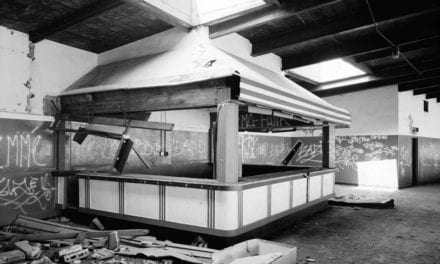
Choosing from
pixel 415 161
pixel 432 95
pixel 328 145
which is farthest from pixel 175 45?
pixel 432 95

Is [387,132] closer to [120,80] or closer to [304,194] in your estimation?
[304,194]

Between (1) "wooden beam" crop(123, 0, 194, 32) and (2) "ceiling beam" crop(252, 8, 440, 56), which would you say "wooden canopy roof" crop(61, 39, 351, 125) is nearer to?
(1) "wooden beam" crop(123, 0, 194, 32)

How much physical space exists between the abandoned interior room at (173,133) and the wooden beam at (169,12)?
0.04 m

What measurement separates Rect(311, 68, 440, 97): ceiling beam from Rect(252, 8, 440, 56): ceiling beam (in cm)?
490

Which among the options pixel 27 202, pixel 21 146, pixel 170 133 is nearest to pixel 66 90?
pixel 21 146

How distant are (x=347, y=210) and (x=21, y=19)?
28.5 feet

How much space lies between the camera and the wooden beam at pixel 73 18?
5707mm

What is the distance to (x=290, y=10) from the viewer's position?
21.0 feet

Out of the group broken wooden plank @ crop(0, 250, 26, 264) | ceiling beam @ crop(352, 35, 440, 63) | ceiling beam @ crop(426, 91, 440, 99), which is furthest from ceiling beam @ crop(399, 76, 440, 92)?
broken wooden plank @ crop(0, 250, 26, 264)

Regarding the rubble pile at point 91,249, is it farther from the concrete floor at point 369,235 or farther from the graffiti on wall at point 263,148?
the graffiti on wall at point 263,148

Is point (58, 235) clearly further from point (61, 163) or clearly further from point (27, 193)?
point (61, 163)

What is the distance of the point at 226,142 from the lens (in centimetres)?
507

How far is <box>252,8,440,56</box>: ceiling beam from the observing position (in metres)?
7.05

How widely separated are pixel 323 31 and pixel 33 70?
6402 mm
